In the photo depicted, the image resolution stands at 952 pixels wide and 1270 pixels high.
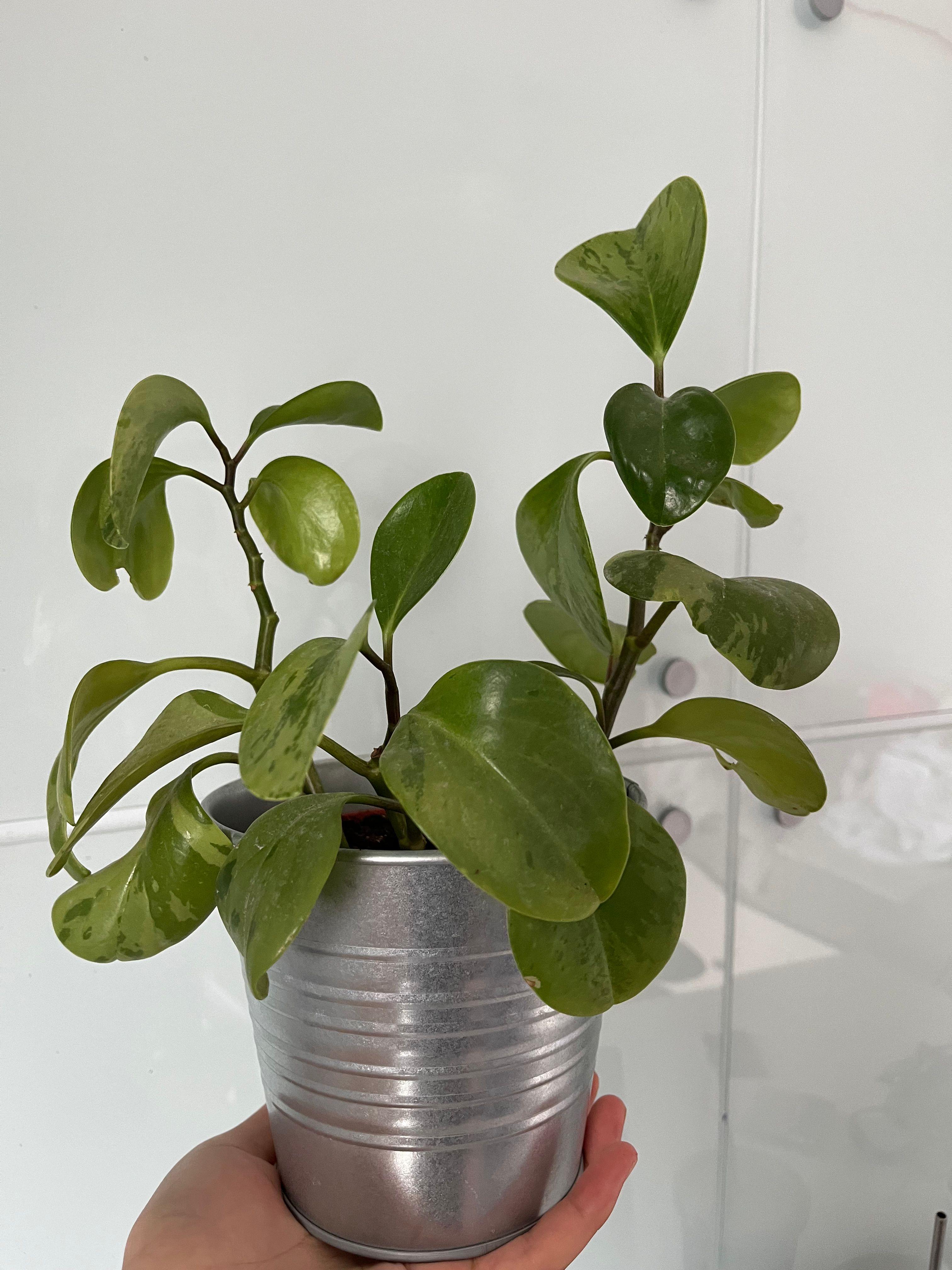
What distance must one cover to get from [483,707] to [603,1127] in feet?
1.31

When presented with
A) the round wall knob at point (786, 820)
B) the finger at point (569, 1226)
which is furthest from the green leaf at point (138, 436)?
the round wall knob at point (786, 820)

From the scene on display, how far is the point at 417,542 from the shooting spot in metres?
0.46

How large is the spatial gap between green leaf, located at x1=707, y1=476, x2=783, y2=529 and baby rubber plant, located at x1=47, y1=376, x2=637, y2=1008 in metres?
0.20

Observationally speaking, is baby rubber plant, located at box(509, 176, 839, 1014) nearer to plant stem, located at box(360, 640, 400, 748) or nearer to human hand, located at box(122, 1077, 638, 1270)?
plant stem, located at box(360, 640, 400, 748)

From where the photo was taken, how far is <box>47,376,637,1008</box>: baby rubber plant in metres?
0.35

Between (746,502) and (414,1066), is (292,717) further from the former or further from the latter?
(746,502)

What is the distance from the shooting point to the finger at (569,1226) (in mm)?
510

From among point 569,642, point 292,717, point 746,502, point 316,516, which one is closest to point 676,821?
point 569,642

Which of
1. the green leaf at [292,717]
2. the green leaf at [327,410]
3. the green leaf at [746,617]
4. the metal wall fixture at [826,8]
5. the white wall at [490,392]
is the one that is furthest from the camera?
the metal wall fixture at [826,8]

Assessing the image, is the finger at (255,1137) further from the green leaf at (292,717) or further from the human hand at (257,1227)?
the green leaf at (292,717)

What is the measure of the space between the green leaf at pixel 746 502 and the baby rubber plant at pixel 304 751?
0.20 m

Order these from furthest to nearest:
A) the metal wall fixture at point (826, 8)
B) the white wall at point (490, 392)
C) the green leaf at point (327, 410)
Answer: the metal wall fixture at point (826, 8)
the white wall at point (490, 392)
the green leaf at point (327, 410)

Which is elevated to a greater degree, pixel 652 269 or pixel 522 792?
pixel 652 269

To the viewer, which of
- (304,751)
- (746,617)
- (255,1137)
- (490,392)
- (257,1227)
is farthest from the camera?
(490,392)
